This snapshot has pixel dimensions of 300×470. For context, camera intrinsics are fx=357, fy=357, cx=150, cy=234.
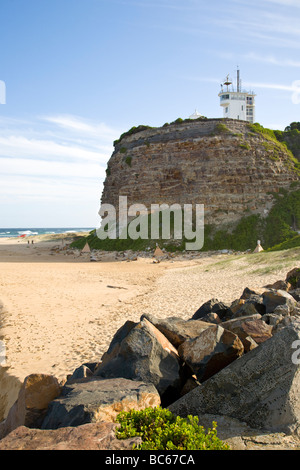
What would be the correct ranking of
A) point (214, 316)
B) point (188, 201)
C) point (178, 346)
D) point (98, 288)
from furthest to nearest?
point (188, 201)
point (98, 288)
point (214, 316)
point (178, 346)

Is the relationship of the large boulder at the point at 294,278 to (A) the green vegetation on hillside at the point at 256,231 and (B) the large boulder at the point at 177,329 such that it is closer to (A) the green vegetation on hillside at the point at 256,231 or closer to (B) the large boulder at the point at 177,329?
(B) the large boulder at the point at 177,329

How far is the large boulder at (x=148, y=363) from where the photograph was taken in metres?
5.11

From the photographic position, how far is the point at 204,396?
451 cm

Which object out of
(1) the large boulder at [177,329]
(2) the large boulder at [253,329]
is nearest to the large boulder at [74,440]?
(1) the large boulder at [177,329]

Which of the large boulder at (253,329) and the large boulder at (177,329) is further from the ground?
the large boulder at (253,329)

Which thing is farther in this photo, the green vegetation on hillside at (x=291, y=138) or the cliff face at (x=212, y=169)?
the green vegetation on hillside at (x=291, y=138)

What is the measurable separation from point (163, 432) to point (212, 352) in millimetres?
1835

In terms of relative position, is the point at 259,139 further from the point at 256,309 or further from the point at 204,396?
the point at 204,396

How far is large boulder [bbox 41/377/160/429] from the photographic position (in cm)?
403

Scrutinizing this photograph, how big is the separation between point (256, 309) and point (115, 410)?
16.9ft

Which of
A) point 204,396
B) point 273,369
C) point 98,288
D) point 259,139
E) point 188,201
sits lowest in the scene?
point 98,288

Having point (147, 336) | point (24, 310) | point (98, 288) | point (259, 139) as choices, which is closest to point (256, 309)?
point (147, 336)

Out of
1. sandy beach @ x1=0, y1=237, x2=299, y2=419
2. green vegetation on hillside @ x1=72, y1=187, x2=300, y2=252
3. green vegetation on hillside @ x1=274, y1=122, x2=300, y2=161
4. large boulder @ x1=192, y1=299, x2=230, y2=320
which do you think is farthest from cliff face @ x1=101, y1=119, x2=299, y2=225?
large boulder @ x1=192, y1=299, x2=230, y2=320

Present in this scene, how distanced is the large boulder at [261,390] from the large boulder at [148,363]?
54 cm
